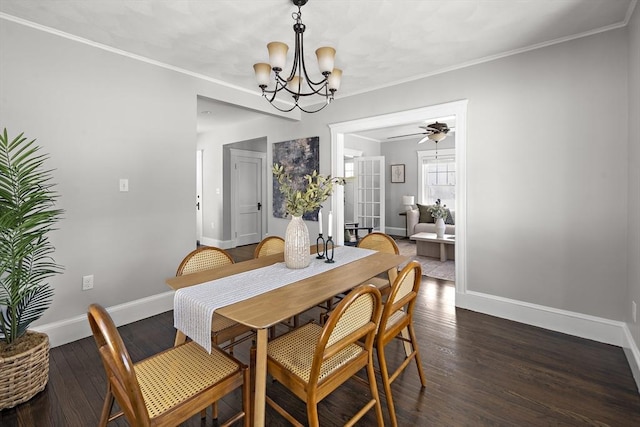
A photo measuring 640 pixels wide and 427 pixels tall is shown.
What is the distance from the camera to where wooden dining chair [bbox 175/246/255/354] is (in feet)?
5.65

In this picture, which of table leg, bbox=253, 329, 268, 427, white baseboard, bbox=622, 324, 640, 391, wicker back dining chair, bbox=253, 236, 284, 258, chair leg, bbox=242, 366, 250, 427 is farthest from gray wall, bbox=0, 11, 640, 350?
table leg, bbox=253, 329, 268, 427

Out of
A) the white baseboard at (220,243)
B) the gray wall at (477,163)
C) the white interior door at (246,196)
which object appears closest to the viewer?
the gray wall at (477,163)

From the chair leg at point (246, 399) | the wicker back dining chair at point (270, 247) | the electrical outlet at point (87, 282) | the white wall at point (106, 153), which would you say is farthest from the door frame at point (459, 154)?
the electrical outlet at point (87, 282)

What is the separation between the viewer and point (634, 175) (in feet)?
7.02

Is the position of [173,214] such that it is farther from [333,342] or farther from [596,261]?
[596,261]

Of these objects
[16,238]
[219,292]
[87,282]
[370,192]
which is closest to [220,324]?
[219,292]

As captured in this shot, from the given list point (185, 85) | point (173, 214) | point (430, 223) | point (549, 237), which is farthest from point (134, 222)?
point (430, 223)

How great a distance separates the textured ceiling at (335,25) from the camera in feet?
6.98

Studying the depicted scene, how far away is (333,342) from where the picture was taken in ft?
4.12

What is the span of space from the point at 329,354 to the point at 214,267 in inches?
46.3

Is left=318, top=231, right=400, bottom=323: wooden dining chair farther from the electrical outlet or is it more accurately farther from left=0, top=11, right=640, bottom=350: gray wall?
the electrical outlet

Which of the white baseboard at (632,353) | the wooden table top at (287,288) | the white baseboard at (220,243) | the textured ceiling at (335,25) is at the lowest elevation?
the white baseboard at (632,353)

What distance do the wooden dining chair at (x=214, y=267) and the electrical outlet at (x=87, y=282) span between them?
1.28 m

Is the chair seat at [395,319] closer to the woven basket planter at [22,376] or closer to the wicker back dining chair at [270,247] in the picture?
the wicker back dining chair at [270,247]
